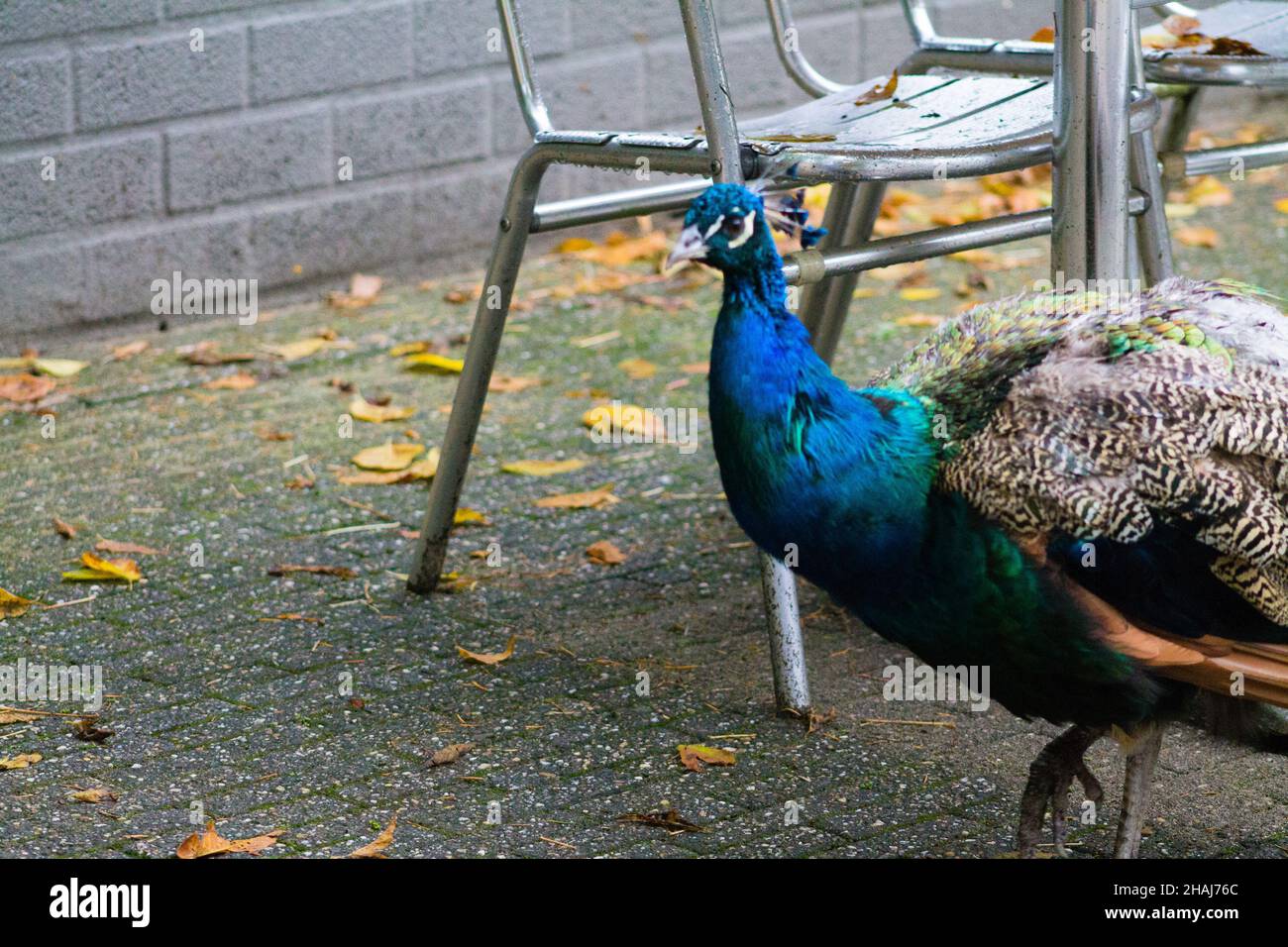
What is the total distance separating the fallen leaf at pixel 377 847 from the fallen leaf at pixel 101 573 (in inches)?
46.3

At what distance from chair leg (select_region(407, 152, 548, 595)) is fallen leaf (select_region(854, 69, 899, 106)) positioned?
25.2 inches

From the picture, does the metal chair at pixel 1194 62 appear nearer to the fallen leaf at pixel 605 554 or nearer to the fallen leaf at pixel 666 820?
the fallen leaf at pixel 605 554

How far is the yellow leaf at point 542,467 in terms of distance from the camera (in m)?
4.27

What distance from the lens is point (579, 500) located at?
4.08 metres

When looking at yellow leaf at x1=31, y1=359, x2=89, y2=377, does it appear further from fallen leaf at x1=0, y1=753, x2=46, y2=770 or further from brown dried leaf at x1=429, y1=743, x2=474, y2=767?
brown dried leaf at x1=429, y1=743, x2=474, y2=767

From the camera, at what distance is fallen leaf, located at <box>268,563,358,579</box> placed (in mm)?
3684

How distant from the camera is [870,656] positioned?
3346 mm

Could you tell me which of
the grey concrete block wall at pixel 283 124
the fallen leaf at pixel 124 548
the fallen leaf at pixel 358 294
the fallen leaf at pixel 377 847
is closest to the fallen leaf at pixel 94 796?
the fallen leaf at pixel 377 847

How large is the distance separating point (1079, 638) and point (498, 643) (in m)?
1.34

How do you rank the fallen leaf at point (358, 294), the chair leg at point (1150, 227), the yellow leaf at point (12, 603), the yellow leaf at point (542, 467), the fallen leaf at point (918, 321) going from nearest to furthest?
the chair leg at point (1150, 227)
the yellow leaf at point (12, 603)
the yellow leaf at point (542, 467)
the fallen leaf at point (918, 321)
the fallen leaf at point (358, 294)

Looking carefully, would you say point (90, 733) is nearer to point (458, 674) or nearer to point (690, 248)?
point (458, 674)

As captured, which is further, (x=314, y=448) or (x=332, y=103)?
(x=332, y=103)
